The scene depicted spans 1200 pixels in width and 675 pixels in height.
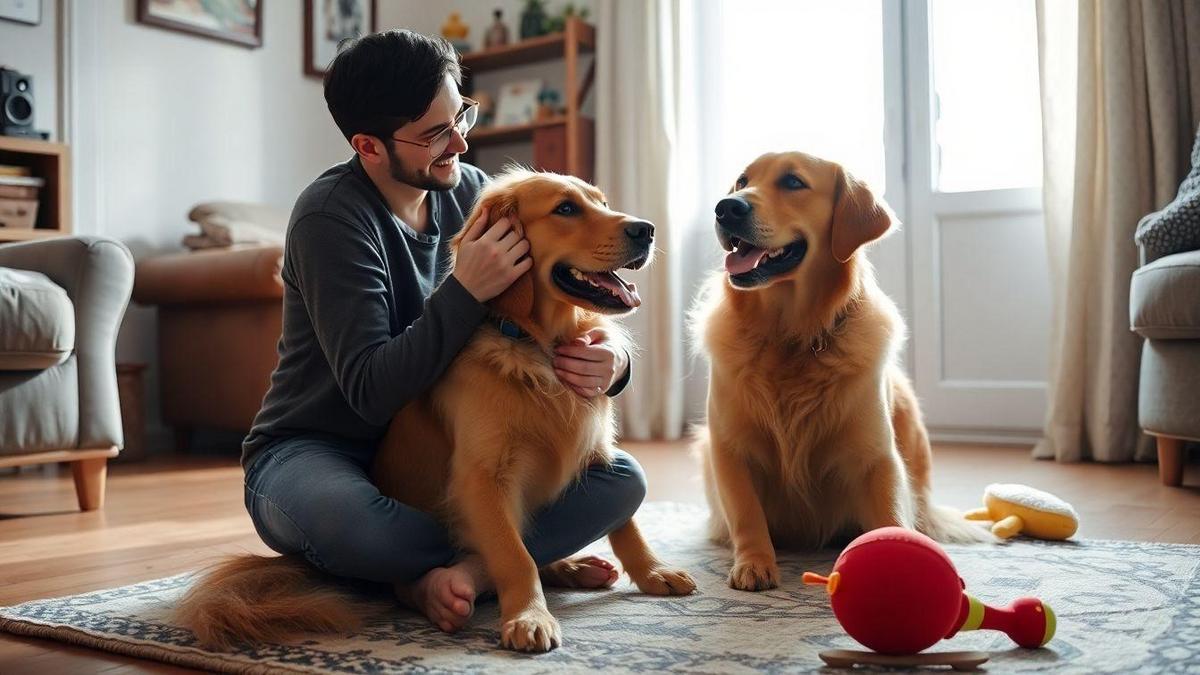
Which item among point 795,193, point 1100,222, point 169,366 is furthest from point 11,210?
point 1100,222

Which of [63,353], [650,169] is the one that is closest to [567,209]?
[63,353]

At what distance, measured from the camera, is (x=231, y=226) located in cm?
411

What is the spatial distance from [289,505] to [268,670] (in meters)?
0.34

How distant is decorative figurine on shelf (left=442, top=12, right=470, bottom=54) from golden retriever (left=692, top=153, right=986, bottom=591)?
3548 millimetres

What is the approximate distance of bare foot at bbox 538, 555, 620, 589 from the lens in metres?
1.75

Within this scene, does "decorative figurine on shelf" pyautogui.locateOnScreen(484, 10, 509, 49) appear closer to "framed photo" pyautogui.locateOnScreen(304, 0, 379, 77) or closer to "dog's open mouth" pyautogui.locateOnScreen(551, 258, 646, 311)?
"framed photo" pyautogui.locateOnScreen(304, 0, 379, 77)

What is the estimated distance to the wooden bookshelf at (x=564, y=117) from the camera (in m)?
4.73

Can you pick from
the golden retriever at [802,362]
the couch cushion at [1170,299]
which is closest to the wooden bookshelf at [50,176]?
the golden retriever at [802,362]

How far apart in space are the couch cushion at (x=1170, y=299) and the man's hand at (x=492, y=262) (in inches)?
73.6

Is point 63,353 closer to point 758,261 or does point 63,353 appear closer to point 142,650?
point 142,650

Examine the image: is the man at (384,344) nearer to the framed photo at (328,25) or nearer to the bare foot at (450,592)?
the bare foot at (450,592)

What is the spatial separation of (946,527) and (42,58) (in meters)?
3.70

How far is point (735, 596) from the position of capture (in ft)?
5.46

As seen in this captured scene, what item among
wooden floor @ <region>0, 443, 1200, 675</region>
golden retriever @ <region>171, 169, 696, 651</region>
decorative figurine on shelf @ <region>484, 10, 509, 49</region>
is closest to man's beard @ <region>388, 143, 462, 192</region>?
golden retriever @ <region>171, 169, 696, 651</region>
